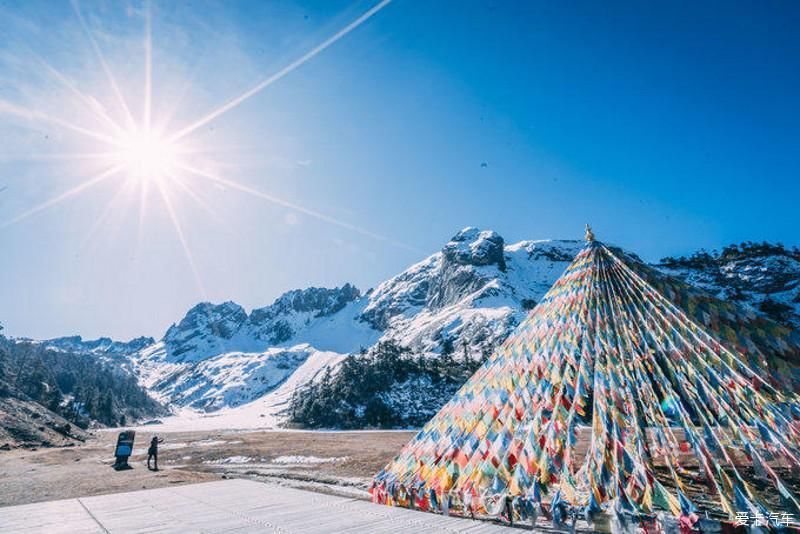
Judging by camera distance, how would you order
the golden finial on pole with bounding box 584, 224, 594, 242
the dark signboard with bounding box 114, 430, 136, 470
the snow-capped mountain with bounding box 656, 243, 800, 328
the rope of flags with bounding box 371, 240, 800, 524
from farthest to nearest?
the snow-capped mountain with bounding box 656, 243, 800, 328 → the dark signboard with bounding box 114, 430, 136, 470 → the golden finial on pole with bounding box 584, 224, 594, 242 → the rope of flags with bounding box 371, 240, 800, 524

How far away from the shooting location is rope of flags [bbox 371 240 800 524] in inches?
343

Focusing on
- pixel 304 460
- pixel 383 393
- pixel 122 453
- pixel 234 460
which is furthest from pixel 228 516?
pixel 383 393

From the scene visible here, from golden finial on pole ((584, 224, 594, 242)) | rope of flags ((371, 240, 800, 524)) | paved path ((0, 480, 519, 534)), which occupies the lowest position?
paved path ((0, 480, 519, 534))

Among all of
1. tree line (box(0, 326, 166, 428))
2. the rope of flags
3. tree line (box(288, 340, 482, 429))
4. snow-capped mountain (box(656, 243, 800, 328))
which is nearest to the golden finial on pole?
the rope of flags

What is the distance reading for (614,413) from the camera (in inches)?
393

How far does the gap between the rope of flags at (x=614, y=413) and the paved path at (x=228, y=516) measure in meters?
A: 1.46

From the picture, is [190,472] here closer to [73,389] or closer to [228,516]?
[228,516]

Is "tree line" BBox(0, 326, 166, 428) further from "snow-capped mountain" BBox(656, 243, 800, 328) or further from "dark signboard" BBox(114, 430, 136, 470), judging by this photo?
"snow-capped mountain" BBox(656, 243, 800, 328)

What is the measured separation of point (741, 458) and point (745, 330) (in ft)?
28.6

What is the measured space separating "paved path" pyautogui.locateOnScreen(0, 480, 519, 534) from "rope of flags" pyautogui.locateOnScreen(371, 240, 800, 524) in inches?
57.4

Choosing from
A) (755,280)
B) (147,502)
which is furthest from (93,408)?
(755,280)

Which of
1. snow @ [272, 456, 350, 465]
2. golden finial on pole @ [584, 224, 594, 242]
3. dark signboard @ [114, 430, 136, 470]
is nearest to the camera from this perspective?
golden finial on pole @ [584, 224, 594, 242]

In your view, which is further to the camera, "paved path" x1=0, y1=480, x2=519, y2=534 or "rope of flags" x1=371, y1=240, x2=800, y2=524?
"paved path" x1=0, y1=480, x2=519, y2=534

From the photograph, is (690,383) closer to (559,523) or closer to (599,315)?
(599,315)
